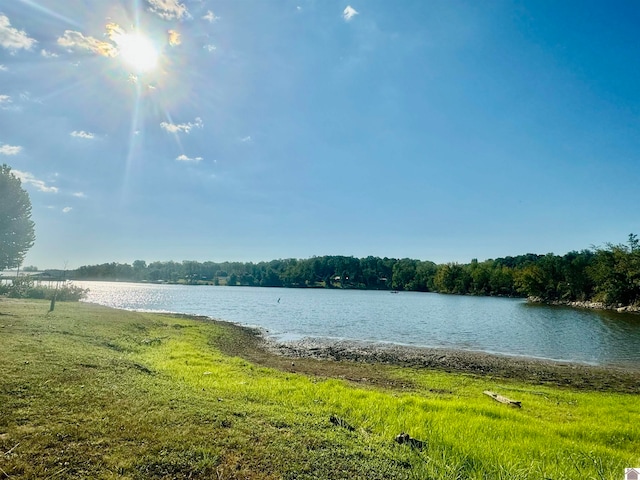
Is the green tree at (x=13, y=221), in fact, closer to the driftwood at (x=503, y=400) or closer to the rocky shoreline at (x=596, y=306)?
the driftwood at (x=503, y=400)

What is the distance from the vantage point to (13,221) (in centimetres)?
5184

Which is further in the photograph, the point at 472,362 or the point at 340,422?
the point at 472,362

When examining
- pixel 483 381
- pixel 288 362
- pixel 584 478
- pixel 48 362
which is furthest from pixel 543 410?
pixel 48 362

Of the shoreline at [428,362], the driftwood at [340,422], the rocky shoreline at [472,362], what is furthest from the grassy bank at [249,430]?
the rocky shoreline at [472,362]

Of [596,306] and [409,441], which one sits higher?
[409,441]

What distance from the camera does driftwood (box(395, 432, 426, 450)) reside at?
25.6ft

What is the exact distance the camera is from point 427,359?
28.3 m

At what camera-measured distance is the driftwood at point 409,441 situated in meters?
7.80

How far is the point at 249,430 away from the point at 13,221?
61.7 metres

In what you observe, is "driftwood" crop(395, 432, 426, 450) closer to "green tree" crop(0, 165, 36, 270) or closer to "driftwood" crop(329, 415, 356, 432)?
"driftwood" crop(329, 415, 356, 432)

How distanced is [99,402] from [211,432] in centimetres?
→ 315

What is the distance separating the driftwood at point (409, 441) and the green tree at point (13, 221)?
61.6 metres

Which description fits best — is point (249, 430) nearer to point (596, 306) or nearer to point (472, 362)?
point (472, 362)

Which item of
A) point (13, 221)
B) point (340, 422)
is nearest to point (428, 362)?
point (340, 422)
